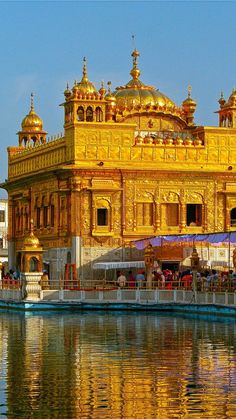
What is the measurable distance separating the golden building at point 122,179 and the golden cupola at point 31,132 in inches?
266

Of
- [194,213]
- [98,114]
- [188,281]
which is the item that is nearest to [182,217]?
→ [194,213]

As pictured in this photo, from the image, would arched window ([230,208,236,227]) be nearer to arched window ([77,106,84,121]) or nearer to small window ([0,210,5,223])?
arched window ([77,106,84,121])

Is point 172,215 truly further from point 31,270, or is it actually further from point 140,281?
point 140,281

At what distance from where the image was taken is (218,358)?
20.2 metres

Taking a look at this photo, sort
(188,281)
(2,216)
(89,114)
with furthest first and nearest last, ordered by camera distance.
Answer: (2,216)
(89,114)
(188,281)

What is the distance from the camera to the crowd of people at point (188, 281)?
107ft

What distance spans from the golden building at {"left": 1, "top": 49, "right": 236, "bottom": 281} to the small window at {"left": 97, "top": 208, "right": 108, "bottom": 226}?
4 centimetres

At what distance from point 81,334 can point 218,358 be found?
23.1 feet

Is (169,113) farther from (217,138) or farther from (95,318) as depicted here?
(95,318)

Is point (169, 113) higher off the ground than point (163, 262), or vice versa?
point (169, 113)

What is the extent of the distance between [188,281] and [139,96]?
51.7ft

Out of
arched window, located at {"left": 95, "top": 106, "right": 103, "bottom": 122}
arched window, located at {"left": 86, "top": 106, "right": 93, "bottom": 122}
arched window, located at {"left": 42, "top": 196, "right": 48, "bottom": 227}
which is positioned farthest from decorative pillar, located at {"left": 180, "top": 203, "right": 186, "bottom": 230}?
arched window, located at {"left": 42, "top": 196, "right": 48, "bottom": 227}

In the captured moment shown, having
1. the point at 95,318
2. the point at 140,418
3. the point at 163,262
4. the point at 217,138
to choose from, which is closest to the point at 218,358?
the point at 140,418

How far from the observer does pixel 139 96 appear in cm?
5003
